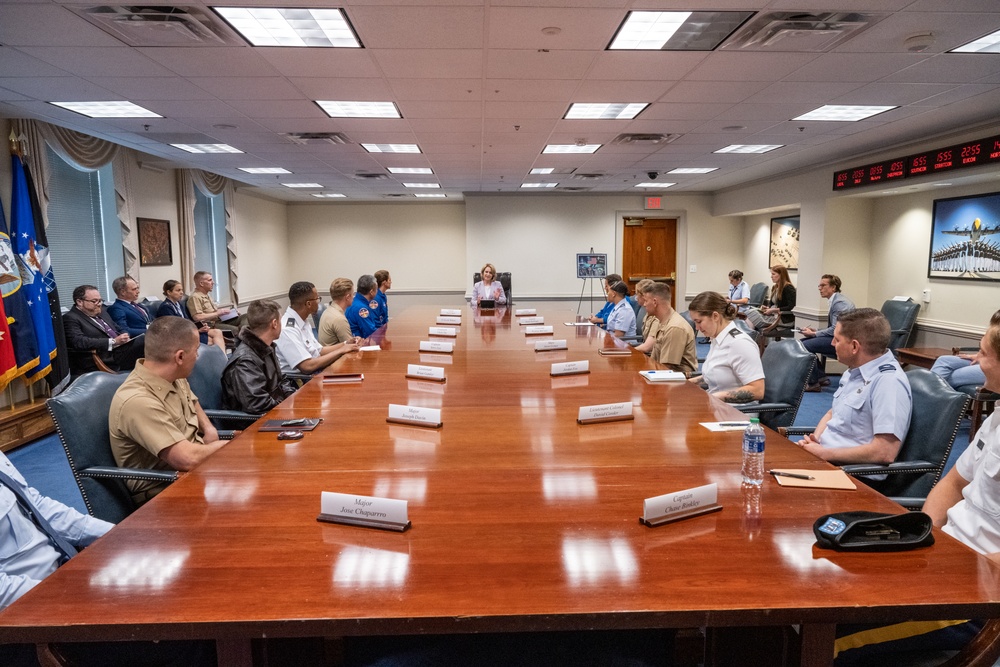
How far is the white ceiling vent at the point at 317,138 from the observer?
5.88 metres

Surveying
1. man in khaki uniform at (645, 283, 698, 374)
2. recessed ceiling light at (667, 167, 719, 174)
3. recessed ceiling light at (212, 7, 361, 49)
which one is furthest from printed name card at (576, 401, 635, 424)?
recessed ceiling light at (667, 167, 719, 174)

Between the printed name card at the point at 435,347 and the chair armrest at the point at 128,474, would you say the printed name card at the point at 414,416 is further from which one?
the printed name card at the point at 435,347

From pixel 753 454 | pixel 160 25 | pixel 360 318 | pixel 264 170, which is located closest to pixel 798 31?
pixel 753 454

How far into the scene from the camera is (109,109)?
4918mm

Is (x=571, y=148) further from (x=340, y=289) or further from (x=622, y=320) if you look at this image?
(x=340, y=289)

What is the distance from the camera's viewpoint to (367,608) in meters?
1.09

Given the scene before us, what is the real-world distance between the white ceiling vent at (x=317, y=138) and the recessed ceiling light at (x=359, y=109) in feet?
2.71

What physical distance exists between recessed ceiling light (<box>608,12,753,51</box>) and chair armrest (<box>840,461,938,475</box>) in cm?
228

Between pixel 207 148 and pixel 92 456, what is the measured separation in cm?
549

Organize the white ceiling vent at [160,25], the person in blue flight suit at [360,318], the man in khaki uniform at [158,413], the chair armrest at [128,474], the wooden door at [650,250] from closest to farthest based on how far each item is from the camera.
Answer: the chair armrest at [128,474] → the man in khaki uniform at [158,413] → the white ceiling vent at [160,25] → the person in blue flight suit at [360,318] → the wooden door at [650,250]

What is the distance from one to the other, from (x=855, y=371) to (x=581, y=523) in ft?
5.67

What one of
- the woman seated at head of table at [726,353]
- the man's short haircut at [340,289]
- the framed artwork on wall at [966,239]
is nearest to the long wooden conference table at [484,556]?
the woman seated at head of table at [726,353]

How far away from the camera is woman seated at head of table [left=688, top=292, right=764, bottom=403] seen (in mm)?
3289

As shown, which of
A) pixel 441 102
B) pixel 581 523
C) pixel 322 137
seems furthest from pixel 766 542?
pixel 322 137
